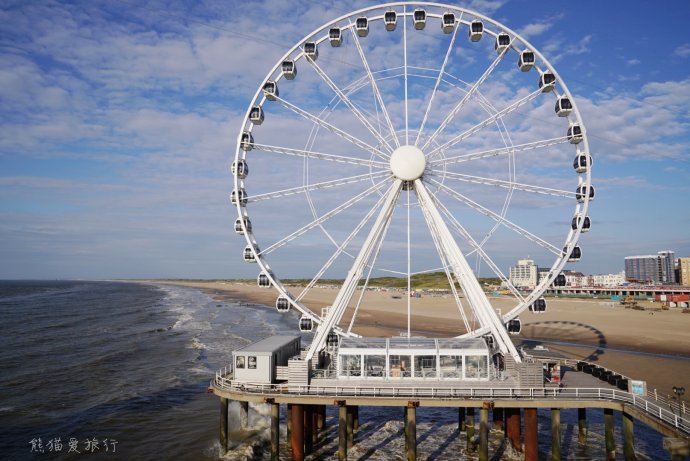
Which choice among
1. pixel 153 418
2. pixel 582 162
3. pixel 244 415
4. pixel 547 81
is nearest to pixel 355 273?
pixel 244 415

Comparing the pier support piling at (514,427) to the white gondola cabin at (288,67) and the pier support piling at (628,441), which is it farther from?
the white gondola cabin at (288,67)

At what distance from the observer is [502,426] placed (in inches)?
1120

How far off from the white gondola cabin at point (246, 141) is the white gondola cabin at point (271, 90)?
2302 mm

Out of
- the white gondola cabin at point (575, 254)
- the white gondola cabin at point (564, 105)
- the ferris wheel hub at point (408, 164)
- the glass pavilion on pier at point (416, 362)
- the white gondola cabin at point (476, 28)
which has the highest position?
the white gondola cabin at point (476, 28)

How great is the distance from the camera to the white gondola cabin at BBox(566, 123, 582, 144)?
26.8m

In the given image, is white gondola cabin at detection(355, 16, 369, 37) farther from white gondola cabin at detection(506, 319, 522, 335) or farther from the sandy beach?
the sandy beach

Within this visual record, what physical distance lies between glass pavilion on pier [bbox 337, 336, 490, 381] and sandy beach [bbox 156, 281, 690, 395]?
1669 centimetres

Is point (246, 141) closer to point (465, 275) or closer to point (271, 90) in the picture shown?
point (271, 90)

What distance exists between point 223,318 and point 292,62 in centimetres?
6332

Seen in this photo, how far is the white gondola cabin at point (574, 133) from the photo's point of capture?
26766 mm

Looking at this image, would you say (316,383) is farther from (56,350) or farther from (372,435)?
(56,350)

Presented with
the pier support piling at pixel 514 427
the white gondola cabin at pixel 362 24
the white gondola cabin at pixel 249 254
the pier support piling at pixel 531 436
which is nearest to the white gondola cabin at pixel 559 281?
the pier support piling at pixel 514 427

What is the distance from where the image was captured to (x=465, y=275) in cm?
2556

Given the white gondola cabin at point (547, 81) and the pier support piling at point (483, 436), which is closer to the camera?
the pier support piling at point (483, 436)
